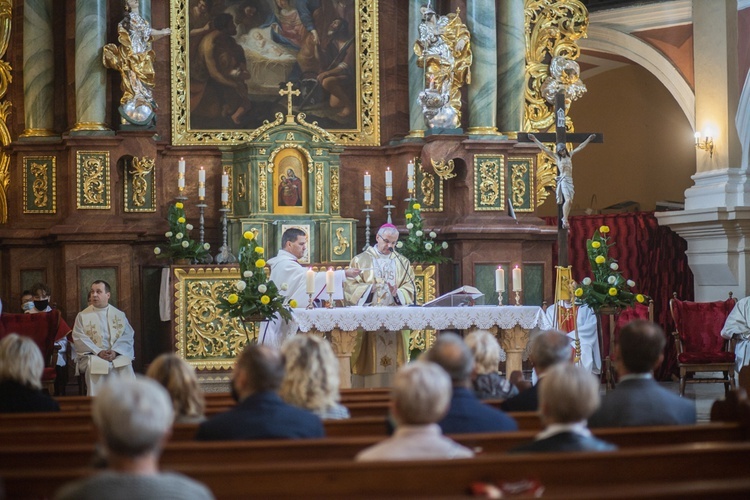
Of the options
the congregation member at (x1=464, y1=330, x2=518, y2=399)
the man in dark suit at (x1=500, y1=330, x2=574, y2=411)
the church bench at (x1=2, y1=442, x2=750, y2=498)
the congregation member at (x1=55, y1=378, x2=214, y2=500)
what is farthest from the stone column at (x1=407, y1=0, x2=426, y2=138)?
the congregation member at (x1=55, y1=378, x2=214, y2=500)

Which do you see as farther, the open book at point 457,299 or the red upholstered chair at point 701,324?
the red upholstered chair at point 701,324

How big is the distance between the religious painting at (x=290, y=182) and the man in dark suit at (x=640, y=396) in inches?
347

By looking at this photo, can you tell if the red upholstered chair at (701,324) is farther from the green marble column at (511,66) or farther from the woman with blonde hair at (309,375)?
the woman with blonde hair at (309,375)

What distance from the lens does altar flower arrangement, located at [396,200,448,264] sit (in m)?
13.2

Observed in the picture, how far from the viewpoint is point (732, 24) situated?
1627cm

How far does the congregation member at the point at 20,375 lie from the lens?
6195 mm

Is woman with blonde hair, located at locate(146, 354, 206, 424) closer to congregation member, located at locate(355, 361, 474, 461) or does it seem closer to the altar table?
congregation member, located at locate(355, 361, 474, 461)

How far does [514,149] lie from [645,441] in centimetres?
982

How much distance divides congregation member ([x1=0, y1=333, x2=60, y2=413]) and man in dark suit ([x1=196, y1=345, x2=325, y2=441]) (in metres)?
1.48

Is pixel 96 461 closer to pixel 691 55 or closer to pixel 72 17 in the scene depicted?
pixel 72 17

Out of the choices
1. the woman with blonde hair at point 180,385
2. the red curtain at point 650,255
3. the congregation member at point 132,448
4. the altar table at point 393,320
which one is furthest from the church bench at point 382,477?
the red curtain at point 650,255

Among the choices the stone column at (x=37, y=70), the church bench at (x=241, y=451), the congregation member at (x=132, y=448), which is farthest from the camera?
the stone column at (x=37, y=70)

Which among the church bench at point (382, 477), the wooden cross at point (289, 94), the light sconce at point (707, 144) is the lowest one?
the church bench at point (382, 477)

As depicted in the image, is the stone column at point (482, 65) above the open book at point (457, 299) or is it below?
above
